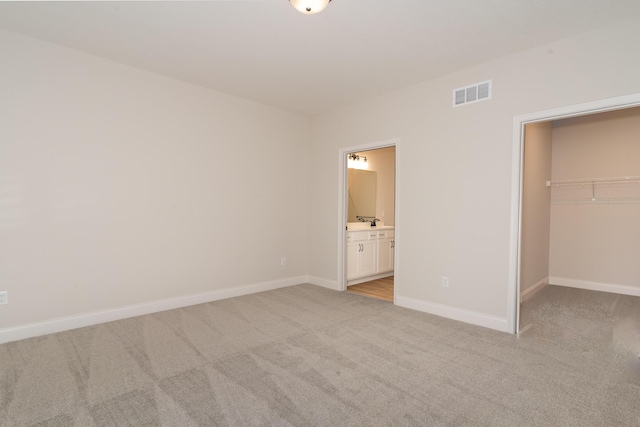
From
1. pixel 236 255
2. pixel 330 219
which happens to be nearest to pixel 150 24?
pixel 236 255

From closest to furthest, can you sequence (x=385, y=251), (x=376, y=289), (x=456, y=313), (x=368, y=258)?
(x=456, y=313) < (x=376, y=289) < (x=368, y=258) < (x=385, y=251)

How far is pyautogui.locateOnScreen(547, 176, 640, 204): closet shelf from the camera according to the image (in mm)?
4785

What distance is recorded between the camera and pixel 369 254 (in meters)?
5.57

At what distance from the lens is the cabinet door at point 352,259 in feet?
17.0

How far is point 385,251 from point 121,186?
13.7 ft

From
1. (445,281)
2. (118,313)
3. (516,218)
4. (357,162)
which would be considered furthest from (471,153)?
(118,313)

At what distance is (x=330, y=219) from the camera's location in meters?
5.19

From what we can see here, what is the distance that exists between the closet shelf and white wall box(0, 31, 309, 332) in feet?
15.1

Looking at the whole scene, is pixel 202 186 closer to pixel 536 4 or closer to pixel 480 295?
pixel 480 295

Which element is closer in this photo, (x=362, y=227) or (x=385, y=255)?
(x=362, y=227)

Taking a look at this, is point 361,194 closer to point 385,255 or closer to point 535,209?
point 385,255

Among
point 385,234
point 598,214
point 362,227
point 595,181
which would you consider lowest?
point 385,234

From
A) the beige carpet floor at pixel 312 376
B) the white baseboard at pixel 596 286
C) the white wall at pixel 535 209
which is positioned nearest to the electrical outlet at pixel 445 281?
the beige carpet floor at pixel 312 376

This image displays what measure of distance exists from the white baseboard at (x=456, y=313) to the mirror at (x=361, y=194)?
250 cm
